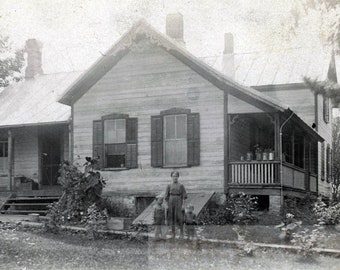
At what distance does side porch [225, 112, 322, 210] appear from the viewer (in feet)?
54.6

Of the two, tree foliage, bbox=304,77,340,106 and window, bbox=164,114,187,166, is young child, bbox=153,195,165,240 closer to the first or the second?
window, bbox=164,114,187,166

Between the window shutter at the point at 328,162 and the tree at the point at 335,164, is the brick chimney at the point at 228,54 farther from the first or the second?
the tree at the point at 335,164

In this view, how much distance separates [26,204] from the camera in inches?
772

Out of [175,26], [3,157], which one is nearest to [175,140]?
[175,26]

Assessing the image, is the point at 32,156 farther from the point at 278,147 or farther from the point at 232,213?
the point at 278,147

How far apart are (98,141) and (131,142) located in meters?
1.27

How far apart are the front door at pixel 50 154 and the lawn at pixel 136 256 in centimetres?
965

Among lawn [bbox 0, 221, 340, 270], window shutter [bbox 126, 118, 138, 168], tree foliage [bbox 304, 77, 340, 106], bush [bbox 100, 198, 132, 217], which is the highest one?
tree foliage [bbox 304, 77, 340, 106]

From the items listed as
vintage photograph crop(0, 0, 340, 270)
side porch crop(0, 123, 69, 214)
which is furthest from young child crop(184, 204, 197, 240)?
side porch crop(0, 123, 69, 214)

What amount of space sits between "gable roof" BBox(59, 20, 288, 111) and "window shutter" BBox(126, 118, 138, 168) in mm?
2113

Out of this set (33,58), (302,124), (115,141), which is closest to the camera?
(115,141)

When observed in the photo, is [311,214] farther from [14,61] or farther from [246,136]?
[14,61]

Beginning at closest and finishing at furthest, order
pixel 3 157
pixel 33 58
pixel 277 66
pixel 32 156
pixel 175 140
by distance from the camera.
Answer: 1. pixel 175 140
2. pixel 32 156
3. pixel 3 157
4. pixel 277 66
5. pixel 33 58

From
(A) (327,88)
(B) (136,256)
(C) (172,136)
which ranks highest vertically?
(A) (327,88)
